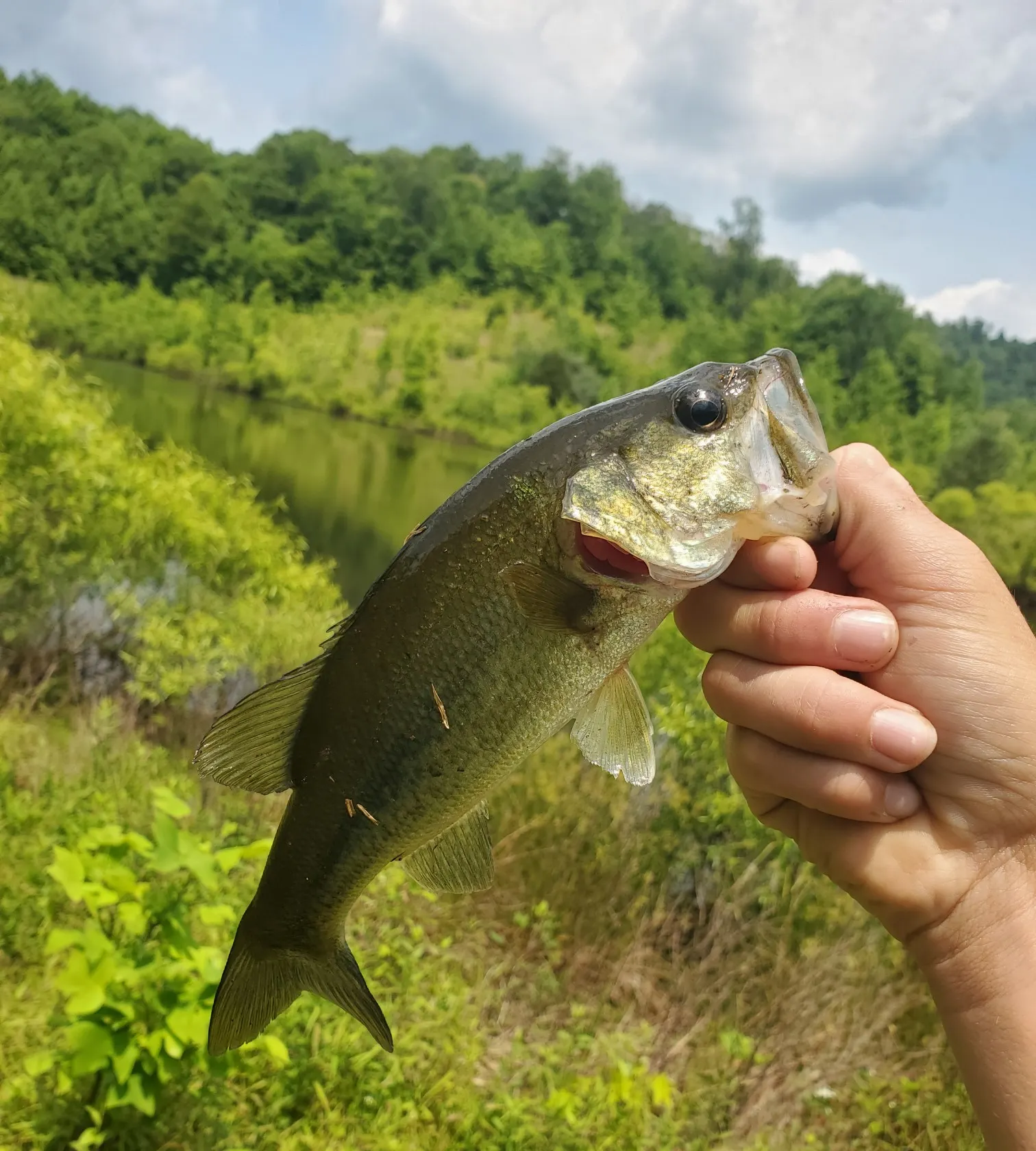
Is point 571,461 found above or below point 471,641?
above

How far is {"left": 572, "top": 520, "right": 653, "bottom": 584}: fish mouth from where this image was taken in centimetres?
177

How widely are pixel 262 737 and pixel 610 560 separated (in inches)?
35.1

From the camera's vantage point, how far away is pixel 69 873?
9.12ft

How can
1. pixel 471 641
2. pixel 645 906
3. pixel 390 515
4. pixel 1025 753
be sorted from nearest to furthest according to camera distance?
1. pixel 471 641
2. pixel 1025 753
3. pixel 645 906
4. pixel 390 515

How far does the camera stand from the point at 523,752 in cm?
180

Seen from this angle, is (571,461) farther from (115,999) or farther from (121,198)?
(121,198)

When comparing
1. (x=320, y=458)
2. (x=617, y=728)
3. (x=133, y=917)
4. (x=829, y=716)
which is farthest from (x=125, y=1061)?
(x=320, y=458)

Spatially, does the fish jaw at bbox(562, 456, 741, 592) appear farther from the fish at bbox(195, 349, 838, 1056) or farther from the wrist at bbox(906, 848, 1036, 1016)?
the wrist at bbox(906, 848, 1036, 1016)

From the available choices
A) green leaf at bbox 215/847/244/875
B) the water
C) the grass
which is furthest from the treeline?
green leaf at bbox 215/847/244/875

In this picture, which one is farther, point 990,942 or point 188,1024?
point 188,1024

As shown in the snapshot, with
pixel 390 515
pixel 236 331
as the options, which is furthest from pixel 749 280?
pixel 390 515

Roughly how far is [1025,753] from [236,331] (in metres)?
60.7

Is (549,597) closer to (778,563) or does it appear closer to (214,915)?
(778,563)

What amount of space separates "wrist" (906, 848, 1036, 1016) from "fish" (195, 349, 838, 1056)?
2.88ft
